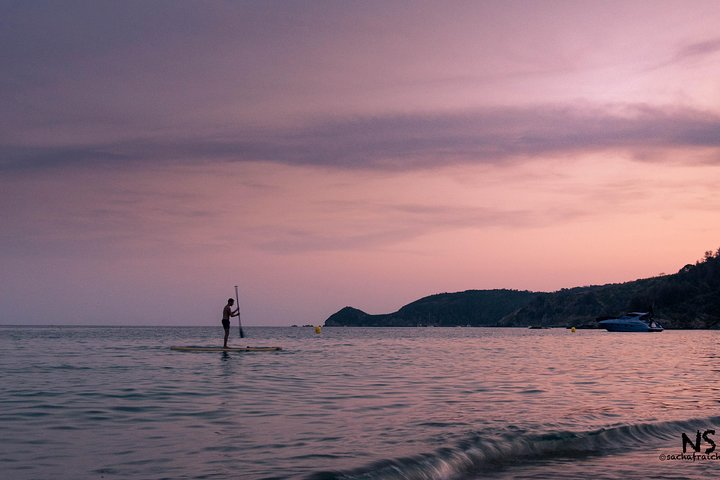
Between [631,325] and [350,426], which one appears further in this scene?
[631,325]

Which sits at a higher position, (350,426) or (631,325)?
(350,426)

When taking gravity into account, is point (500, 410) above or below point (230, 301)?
below

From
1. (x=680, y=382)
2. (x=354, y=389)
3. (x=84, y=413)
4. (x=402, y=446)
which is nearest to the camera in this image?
(x=402, y=446)

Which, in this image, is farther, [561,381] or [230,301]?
[230,301]

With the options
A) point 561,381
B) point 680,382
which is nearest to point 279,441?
point 561,381

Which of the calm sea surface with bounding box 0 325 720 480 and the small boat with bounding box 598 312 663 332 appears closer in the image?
the calm sea surface with bounding box 0 325 720 480

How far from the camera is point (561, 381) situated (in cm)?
2691

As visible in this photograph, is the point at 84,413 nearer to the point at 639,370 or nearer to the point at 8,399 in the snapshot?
the point at 8,399

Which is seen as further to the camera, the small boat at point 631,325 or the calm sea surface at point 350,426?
the small boat at point 631,325

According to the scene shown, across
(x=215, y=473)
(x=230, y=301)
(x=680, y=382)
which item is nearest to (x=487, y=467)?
(x=215, y=473)

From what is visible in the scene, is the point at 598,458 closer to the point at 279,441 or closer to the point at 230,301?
the point at 279,441

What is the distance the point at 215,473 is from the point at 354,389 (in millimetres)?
13045

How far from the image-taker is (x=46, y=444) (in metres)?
13.1

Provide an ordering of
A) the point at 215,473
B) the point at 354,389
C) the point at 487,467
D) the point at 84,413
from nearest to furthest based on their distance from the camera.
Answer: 1. the point at 215,473
2. the point at 487,467
3. the point at 84,413
4. the point at 354,389
